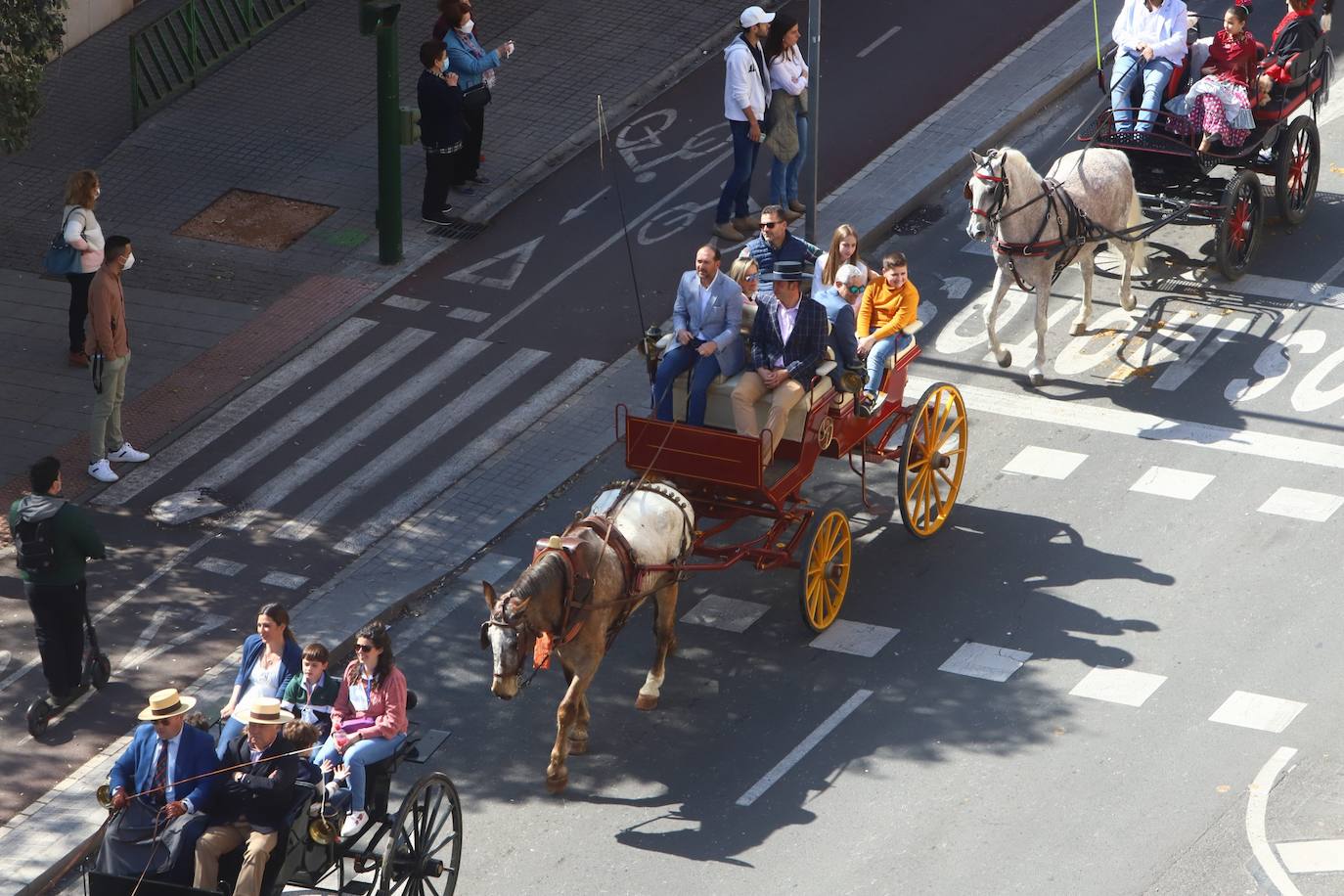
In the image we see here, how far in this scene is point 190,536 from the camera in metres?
16.3

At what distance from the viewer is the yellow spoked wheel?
14406mm

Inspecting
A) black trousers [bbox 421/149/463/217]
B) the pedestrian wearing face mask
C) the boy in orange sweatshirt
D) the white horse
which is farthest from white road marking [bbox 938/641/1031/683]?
black trousers [bbox 421/149/463/217]

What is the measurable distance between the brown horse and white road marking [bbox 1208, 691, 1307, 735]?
3.58 metres

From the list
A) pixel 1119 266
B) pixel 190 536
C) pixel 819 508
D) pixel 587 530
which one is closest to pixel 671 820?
pixel 587 530

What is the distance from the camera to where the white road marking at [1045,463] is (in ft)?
54.8

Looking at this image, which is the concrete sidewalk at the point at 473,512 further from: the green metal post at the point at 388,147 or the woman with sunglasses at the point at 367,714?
the green metal post at the point at 388,147

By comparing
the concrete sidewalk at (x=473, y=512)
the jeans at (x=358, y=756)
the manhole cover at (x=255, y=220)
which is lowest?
the concrete sidewalk at (x=473, y=512)

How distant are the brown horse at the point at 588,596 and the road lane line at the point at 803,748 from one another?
1054mm

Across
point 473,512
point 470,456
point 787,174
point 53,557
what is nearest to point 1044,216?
point 787,174

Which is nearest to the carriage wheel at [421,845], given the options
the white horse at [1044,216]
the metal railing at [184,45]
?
the white horse at [1044,216]

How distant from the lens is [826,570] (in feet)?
47.9

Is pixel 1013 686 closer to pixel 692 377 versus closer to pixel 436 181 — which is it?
pixel 692 377

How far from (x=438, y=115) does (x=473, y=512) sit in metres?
5.42

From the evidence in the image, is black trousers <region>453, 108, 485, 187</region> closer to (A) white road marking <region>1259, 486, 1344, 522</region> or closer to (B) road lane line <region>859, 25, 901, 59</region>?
(B) road lane line <region>859, 25, 901, 59</region>
